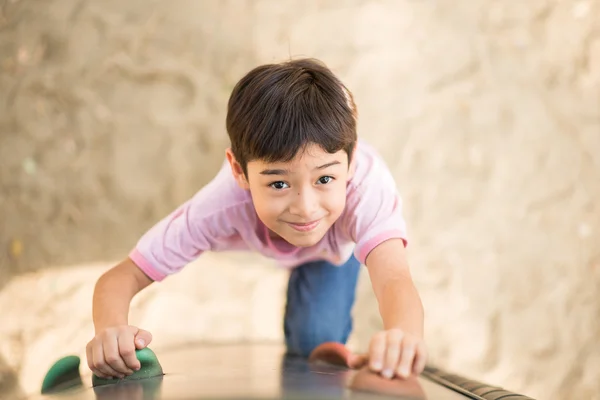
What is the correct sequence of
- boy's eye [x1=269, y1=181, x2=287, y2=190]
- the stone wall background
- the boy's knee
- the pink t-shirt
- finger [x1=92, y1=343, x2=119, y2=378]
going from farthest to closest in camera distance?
the stone wall background → the boy's knee → the pink t-shirt → boy's eye [x1=269, y1=181, x2=287, y2=190] → finger [x1=92, y1=343, x2=119, y2=378]

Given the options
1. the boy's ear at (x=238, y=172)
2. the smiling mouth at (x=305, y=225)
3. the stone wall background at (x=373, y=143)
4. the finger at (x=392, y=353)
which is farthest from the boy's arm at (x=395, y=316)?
the stone wall background at (x=373, y=143)

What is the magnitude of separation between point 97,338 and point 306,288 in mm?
604

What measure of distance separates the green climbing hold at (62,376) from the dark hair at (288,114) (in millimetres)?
339

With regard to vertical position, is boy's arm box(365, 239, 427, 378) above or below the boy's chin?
below

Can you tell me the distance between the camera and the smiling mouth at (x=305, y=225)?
100 centimetres

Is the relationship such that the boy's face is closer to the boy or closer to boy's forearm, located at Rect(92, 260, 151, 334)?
the boy

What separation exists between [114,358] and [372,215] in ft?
1.37

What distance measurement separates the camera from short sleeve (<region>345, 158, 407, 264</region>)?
3.46ft

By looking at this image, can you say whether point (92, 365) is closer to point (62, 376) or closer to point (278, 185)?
point (62, 376)

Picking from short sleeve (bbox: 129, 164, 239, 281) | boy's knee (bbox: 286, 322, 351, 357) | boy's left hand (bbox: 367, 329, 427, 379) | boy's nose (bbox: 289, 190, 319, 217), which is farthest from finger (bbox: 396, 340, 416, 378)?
boy's knee (bbox: 286, 322, 351, 357)

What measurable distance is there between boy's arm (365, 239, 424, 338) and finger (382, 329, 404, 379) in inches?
2.9

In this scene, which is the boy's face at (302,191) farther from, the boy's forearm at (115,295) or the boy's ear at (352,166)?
the boy's forearm at (115,295)

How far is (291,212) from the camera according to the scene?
38.1 inches

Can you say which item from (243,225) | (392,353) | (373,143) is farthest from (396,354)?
(373,143)
